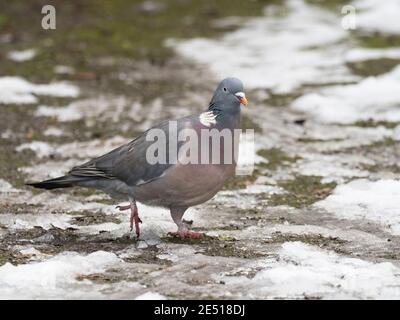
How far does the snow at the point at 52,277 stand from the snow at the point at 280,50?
577cm

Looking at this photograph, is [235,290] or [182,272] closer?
[235,290]

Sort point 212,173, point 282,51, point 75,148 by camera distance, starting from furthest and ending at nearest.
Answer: point 282,51, point 75,148, point 212,173

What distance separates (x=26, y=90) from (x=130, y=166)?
5.02 m

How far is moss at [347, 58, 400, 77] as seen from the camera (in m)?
11.0

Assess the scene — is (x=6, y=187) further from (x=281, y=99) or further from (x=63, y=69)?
(x=63, y=69)

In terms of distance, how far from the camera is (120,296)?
4594 mm

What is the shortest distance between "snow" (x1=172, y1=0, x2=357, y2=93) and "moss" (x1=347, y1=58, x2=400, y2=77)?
6.1 inches

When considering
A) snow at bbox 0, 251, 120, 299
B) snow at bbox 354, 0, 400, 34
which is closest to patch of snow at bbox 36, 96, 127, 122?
snow at bbox 0, 251, 120, 299

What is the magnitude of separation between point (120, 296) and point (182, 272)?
0.54m

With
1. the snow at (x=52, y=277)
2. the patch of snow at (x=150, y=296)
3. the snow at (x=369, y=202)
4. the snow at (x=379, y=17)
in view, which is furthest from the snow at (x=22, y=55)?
the patch of snow at (x=150, y=296)

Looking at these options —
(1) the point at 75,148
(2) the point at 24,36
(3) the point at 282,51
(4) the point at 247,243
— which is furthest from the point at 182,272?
(2) the point at 24,36

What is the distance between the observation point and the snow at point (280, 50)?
1105 centimetres

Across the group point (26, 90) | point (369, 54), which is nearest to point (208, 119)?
point (26, 90)
